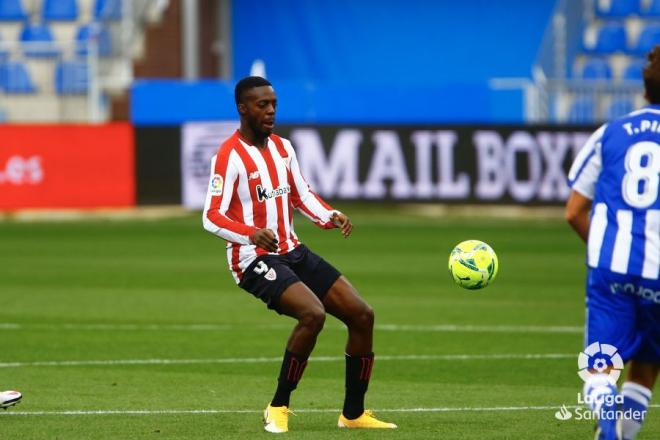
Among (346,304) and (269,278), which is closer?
(269,278)

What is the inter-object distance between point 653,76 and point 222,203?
2.85 meters

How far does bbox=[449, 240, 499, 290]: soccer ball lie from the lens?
848cm

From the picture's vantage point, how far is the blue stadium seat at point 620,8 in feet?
110

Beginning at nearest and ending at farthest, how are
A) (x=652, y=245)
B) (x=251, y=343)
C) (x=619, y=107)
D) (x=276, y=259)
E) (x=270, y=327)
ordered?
(x=652, y=245) → (x=276, y=259) → (x=251, y=343) → (x=270, y=327) → (x=619, y=107)

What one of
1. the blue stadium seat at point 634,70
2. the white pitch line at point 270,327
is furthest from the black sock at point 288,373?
the blue stadium seat at point 634,70

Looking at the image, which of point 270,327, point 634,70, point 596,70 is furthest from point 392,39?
point 270,327

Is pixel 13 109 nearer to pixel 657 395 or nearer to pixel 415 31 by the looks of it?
pixel 415 31

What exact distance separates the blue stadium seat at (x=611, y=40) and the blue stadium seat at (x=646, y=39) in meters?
0.37

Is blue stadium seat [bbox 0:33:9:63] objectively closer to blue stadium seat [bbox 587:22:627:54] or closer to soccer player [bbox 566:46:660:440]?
blue stadium seat [bbox 587:22:627:54]

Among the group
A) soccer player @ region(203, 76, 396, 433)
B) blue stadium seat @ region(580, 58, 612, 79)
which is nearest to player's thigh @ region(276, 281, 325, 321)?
soccer player @ region(203, 76, 396, 433)

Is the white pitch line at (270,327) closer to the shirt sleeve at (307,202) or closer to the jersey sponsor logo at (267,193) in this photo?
the shirt sleeve at (307,202)

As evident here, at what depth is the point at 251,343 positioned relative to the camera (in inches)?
480

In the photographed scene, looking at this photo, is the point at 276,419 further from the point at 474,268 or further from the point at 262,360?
the point at 262,360

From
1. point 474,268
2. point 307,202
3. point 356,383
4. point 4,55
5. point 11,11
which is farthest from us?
point 11,11
